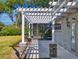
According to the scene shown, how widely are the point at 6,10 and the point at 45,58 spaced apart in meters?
34.6

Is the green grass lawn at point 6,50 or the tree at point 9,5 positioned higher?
the tree at point 9,5

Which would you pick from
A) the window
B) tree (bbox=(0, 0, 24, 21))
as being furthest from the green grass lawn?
tree (bbox=(0, 0, 24, 21))

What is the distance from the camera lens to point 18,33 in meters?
38.2

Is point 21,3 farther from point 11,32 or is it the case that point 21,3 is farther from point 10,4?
point 11,32

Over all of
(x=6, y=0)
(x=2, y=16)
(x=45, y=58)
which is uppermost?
(x=6, y=0)

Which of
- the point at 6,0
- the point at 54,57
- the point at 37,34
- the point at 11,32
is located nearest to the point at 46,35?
the point at 37,34

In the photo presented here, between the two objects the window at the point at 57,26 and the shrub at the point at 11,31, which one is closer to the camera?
the window at the point at 57,26

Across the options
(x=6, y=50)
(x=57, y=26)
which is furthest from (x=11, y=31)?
(x=6, y=50)

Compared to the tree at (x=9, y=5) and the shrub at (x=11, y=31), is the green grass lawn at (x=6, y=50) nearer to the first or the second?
the shrub at (x=11, y=31)

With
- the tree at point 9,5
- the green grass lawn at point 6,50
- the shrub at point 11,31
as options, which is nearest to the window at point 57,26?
the green grass lawn at point 6,50

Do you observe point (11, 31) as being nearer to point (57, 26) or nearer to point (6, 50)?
point (57, 26)

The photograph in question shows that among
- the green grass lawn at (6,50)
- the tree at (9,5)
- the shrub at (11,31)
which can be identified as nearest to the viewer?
the green grass lawn at (6,50)

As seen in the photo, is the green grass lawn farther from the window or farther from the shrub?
the shrub

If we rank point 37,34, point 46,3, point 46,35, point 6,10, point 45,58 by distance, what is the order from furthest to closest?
point 6,10
point 46,3
point 37,34
point 46,35
point 45,58
